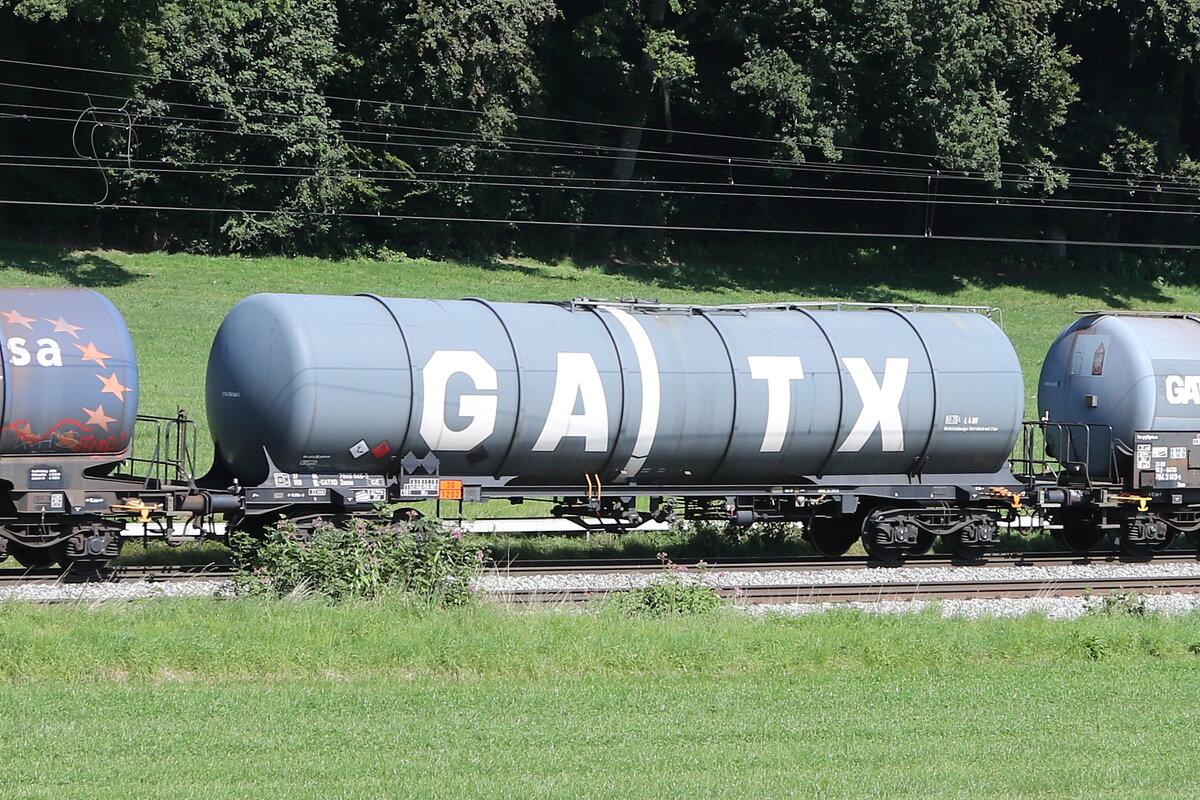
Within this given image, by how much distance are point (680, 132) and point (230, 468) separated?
4376cm

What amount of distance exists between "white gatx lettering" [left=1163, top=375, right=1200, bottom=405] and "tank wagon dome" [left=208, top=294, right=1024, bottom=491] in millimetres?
3130

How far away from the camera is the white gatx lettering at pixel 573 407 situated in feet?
61.9

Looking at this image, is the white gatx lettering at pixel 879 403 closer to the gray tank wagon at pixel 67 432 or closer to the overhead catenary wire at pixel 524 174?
the gray tank wagon at pixel 67 432

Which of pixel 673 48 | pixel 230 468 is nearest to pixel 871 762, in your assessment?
pixel 230 468

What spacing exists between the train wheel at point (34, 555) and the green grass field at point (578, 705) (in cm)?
Result: 342

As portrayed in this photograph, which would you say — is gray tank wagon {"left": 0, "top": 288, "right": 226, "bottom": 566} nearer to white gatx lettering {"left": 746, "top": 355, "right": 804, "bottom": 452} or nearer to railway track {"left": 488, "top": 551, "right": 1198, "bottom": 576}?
railway track {"left": 488, "top": 551, "right": 1198, "bottom": 576}

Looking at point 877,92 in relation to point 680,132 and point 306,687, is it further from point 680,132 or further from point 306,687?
point 306,687

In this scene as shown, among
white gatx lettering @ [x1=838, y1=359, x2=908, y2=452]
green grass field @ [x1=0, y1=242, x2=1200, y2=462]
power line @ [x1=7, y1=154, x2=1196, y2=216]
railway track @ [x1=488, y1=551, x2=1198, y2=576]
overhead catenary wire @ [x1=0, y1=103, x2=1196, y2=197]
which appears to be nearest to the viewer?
railway track @ [x1=488, y1=551, x2=1198, y2=576]

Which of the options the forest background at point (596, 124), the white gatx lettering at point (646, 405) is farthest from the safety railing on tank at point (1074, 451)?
the forest background at point (596, 124)

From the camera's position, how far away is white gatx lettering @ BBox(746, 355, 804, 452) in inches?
789

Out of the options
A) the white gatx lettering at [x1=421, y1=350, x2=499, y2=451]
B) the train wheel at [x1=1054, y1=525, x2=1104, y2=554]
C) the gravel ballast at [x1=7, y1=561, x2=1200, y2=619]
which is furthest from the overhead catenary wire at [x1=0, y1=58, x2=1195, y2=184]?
the train wheel at [x1=1054, y1=525, x2=1104, y2=554]

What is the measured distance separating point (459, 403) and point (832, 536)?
25.0 ft

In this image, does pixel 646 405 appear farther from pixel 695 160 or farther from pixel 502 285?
pixel 695 160

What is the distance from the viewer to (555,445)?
1897cm
